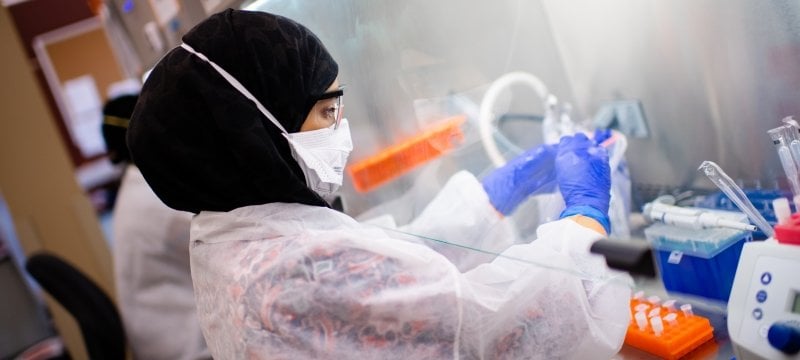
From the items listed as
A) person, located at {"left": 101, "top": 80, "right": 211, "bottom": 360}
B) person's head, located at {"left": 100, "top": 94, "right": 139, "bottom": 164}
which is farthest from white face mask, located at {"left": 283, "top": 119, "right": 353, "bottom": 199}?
person's head, located at {"left": 100, "top": 94, "right": 139, "bottom": 164}

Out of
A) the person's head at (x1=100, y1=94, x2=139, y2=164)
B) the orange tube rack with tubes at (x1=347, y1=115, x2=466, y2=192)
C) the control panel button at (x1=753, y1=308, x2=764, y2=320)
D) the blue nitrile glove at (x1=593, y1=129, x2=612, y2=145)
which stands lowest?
the control panel button at (x1=753, y1=308, x2=764, y2=320)

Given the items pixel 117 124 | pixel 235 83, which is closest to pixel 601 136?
pixel 235 83

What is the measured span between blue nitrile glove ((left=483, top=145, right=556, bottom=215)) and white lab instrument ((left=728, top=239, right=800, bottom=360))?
→ 0.56 meters

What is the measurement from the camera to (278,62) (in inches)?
37.0

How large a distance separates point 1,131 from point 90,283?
221 centimetres

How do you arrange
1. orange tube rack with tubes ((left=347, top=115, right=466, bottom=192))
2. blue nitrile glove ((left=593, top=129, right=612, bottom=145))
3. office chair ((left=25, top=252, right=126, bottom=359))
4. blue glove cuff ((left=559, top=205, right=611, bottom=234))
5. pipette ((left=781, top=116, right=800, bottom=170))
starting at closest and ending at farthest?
pipette ((left=781, top=116, right=800, bottom=170)), blue glove cuff ((left=559, top=205, right=611, bottom=234)), blue nitrile glove ((left=593, top=129, right=612, bottom=145)), orange tube rack with tubes ((left=347, top=115, right=466, bottom=192)), office chair ((left=25, top=252, right=126, bottom=359))

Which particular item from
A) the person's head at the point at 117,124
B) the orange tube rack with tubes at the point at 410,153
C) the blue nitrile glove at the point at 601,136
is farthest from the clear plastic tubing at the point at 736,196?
the person's head at the point at 117,124

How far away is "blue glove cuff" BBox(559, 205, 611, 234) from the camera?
99 centimetres

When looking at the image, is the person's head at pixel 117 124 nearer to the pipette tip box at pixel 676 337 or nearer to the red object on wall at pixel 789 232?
the pipette tip box at pixel 676 337

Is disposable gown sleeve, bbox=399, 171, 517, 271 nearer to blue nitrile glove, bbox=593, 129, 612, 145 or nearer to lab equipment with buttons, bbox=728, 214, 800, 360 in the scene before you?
blue nitrile glove, bbox=593, 129, 612, 145

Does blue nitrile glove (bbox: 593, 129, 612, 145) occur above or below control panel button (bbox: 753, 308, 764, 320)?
above

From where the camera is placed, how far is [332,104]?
41.7 inches

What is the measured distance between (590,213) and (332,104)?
1.49 feet

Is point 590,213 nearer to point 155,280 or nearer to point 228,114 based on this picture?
point 228,114
